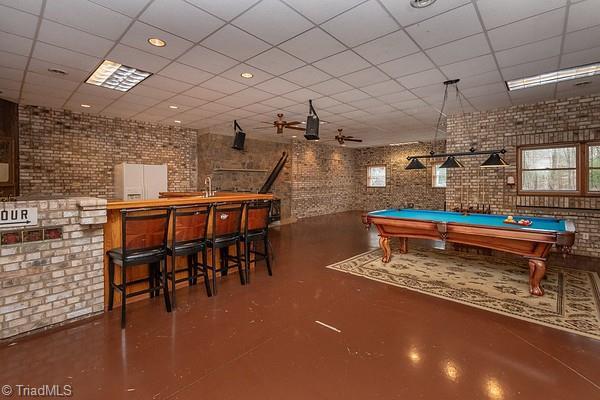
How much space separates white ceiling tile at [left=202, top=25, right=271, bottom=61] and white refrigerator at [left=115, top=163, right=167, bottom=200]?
4436 millimetres

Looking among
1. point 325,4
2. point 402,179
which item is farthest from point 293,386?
point 402,179

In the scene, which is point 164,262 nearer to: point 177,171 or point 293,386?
point 293,386

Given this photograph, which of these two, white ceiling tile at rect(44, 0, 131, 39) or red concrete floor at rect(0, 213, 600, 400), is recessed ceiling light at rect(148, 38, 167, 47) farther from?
red concrete floor at rect(0, 213, 600, 400)

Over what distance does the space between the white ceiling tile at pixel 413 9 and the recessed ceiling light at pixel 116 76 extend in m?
3.41

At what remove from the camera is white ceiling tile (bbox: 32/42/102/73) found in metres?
3.24

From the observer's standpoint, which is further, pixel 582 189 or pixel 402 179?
pixel 402 179

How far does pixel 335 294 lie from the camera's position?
11.4ft

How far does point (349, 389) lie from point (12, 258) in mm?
3014

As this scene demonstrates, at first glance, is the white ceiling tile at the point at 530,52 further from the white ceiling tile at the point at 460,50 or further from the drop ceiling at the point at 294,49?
the white ceiling tile at the point at 460,50

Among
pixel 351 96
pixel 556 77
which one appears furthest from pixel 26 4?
pixel 556 77

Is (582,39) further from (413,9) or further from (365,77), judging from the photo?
(365,77)

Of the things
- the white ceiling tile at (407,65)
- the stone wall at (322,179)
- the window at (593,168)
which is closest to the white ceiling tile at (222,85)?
the white ceiling tile at (407,65)

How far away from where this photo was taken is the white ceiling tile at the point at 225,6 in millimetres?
2444

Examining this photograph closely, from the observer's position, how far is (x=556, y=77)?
14.1 ft
